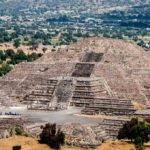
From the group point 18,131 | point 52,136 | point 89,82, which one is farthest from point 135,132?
point 89,82

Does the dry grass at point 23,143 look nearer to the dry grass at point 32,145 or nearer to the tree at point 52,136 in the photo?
the dry grass at point 32,145

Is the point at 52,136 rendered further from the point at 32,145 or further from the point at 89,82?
the point at 89,82

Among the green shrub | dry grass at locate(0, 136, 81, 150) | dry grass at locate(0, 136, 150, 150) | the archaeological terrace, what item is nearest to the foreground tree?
dry grass at locate(0, 136, 150, 150)

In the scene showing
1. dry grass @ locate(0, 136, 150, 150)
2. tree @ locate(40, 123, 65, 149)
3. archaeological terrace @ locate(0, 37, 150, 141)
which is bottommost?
dry grass @ locate(0, 136, 150, 150)

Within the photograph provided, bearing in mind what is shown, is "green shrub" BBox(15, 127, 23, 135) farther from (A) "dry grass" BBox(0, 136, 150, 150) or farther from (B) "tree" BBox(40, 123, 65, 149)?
(B) "tree" BBox(40, 123, 65, 149)

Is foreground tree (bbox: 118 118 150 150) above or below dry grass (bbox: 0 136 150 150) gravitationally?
above

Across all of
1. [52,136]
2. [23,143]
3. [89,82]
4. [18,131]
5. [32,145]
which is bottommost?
[32,145]

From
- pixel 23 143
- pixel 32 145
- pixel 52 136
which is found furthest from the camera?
pixel 52 136
